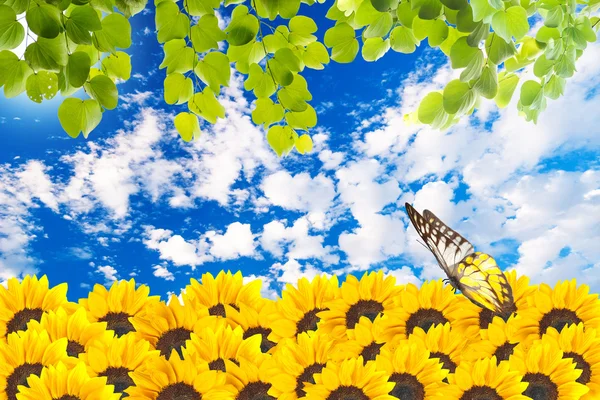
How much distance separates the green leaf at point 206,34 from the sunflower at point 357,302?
127 cm

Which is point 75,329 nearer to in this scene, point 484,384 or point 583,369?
point 484,384

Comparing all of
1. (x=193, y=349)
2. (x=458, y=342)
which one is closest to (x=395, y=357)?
(x=458, y=342)

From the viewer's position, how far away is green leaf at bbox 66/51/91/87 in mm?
→ 1941

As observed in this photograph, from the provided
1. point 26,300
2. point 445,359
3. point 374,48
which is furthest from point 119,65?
point 445,359

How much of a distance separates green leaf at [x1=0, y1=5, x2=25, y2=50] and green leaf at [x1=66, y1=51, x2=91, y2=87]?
0.65 ft

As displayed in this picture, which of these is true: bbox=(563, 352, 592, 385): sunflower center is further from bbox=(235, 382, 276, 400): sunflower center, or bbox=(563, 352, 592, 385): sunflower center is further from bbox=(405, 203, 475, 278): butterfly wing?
bbox=(235, 382, 276, 400): sunflower center

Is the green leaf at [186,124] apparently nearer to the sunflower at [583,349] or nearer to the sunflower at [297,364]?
the sunflower at [297,364]

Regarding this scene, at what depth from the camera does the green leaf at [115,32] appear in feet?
6.79

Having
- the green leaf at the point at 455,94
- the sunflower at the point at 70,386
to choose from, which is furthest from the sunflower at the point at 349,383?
the green leaf at the point at 455,94

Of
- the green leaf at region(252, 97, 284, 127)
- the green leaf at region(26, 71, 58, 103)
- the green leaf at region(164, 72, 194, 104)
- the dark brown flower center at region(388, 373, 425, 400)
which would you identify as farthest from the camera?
the green leaf at region(252, 97, 284, 127)

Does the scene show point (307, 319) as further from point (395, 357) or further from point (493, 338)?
point (493, 338)

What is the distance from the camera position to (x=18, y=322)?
1.63 meters

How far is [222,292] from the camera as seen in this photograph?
167 cm

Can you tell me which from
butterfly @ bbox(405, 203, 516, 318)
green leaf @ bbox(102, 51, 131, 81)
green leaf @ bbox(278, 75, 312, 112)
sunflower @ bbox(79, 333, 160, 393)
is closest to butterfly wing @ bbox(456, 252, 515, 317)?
butterfly @ bbox(405, 203, 516, 318)
